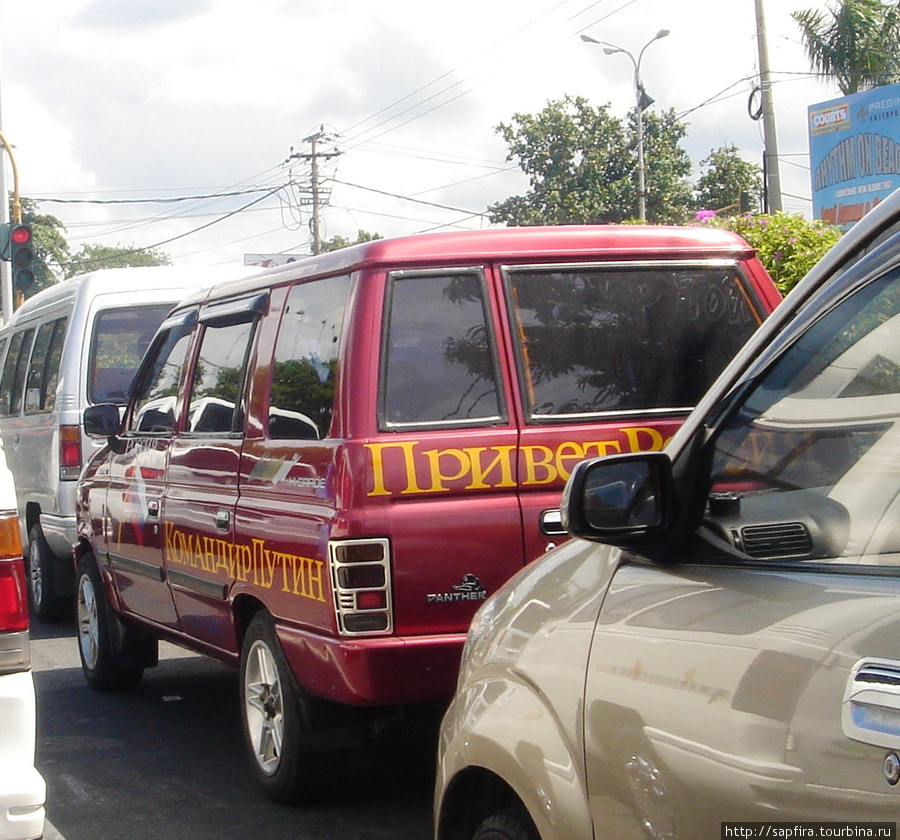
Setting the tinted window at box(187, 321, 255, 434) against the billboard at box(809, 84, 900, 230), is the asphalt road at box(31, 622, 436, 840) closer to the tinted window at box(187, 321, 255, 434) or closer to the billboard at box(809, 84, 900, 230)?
the tinted window at box(187, 321, 255, 434)

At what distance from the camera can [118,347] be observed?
383 inches

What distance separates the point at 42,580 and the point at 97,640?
2.83 meters

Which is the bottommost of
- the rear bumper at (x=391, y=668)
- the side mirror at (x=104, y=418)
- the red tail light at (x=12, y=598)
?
the rear bumper at (x=391, y=668)

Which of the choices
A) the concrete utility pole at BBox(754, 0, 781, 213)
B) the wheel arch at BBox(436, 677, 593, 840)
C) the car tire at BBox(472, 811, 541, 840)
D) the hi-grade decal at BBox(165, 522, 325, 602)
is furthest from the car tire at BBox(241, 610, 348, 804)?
the concrete utility pole at BBox(754, 0, 781, 213)

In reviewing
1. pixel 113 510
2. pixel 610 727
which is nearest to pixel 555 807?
pixel 610 727

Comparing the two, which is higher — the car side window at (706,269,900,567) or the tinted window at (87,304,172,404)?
the tinted window at (87,304,172,404)

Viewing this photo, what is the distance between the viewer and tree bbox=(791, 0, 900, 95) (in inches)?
1137

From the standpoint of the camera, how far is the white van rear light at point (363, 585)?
169 inches

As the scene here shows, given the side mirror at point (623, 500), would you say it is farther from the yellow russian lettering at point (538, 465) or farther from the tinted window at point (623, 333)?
the tinted window at point (623, 333)

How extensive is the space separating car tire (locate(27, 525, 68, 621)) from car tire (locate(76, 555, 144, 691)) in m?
2.26

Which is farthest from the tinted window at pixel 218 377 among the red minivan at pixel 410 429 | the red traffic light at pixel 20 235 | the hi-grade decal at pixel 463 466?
the red traffic light at pixel 20 235

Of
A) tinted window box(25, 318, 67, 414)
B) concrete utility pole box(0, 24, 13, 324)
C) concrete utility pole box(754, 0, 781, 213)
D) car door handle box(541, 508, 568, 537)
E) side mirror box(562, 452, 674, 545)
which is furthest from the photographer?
concrete utility pole box(0, 24, 13, 324)

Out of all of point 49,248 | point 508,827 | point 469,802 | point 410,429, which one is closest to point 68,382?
point 410,429

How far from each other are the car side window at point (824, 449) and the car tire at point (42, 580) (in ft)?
27.2
